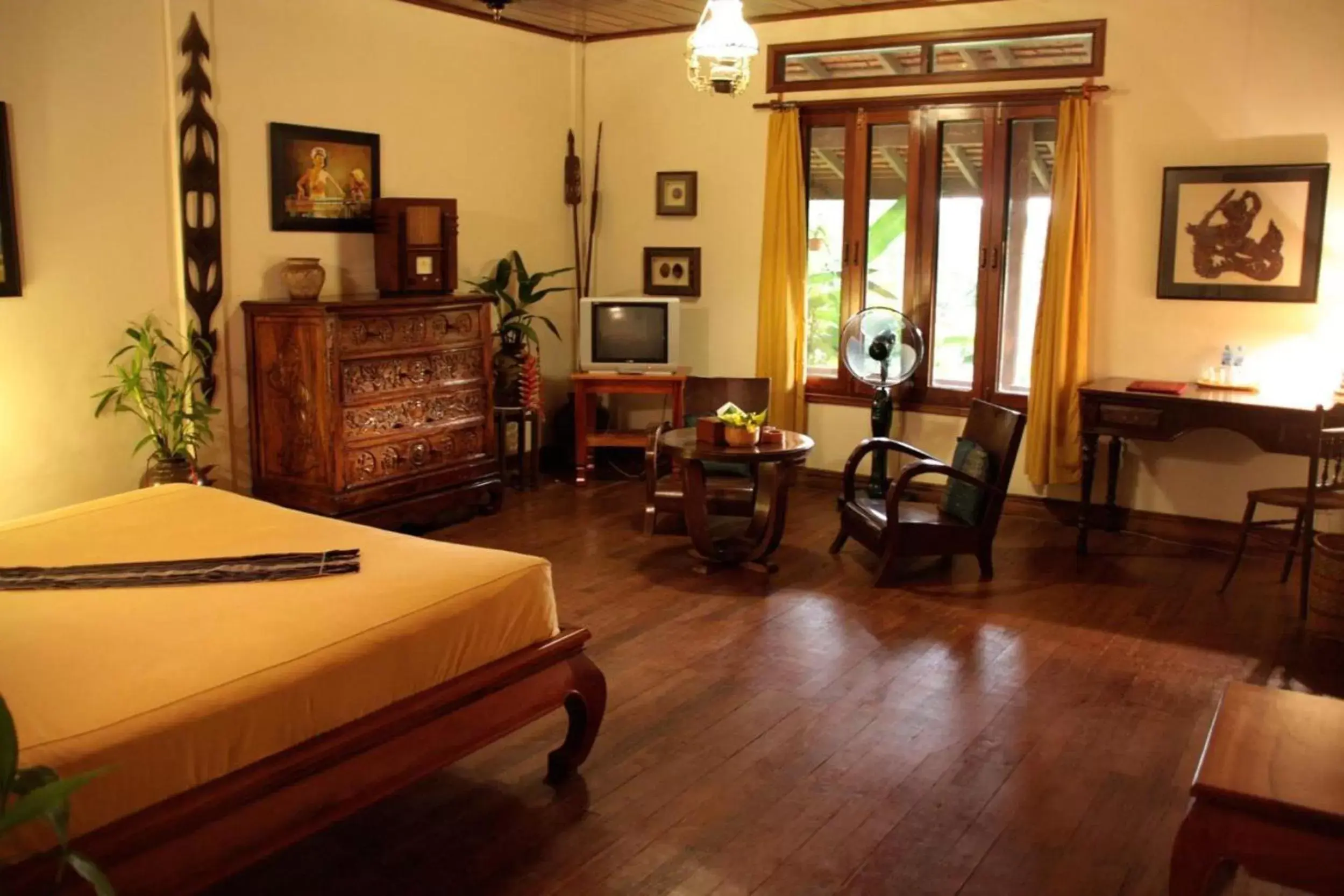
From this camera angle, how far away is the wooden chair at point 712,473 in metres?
5.53

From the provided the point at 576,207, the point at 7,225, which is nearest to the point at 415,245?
the point at 7,225

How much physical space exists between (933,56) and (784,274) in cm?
152

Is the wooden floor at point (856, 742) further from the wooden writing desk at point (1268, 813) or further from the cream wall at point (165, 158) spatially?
the cream wall at point (165, 158)

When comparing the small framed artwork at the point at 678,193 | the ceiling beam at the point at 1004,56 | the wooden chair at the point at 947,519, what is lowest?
the wooden chair at the point at 947,519

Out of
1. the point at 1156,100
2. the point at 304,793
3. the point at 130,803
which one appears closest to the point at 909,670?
the point at 304,793

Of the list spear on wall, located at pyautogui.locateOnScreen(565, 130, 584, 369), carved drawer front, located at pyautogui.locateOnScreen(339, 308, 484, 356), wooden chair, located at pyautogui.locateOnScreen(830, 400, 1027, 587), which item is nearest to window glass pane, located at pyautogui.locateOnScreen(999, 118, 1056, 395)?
wooden chair, located at pyautogui.locateOnScreen(830, 400, 1027, 587)

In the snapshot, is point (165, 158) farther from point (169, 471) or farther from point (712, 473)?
point (712, 473)

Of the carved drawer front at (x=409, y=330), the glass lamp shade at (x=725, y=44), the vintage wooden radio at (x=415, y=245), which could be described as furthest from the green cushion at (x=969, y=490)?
the vintage wooden radio at (x=415, y=245)

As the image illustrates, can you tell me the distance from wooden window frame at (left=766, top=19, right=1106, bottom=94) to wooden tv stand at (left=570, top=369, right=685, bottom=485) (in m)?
1.96

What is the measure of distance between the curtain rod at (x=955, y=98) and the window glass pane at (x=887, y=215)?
6.4 inches

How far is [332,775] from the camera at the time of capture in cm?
255

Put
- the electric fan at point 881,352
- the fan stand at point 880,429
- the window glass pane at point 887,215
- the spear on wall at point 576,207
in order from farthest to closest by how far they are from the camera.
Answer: the spear on wall at point 576,207 < the window glass pane at point 887,215 < the fan stand at point 880,429 < the electric fan at point 881,352

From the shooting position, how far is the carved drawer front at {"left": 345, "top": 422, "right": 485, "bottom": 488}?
5.59 m

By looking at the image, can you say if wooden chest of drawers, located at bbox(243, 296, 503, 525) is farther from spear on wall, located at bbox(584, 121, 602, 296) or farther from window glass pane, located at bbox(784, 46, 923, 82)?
window glass pane, located at bbox(784, 46, 923, 82)
